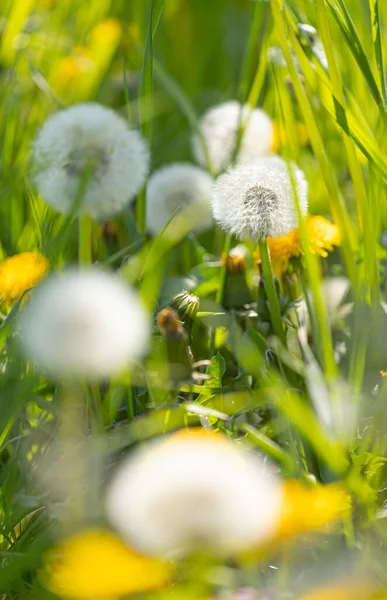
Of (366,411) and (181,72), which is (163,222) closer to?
(366,411)

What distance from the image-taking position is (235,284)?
944 millimetres

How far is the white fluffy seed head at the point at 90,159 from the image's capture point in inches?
37.2

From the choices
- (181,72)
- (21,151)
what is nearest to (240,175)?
(21,151)

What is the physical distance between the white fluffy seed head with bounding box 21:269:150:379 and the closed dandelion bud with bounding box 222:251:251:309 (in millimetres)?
394

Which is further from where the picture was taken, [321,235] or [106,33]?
[106,33]

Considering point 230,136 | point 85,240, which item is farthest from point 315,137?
point 230,136

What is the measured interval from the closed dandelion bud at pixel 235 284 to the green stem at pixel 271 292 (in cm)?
7

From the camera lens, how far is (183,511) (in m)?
0.43

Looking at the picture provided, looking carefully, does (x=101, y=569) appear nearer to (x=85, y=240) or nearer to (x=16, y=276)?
(x=16, y=276)

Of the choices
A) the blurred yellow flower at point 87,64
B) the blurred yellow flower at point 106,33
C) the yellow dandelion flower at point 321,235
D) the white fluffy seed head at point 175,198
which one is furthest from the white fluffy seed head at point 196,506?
the blurred yellow flower at point 106,33

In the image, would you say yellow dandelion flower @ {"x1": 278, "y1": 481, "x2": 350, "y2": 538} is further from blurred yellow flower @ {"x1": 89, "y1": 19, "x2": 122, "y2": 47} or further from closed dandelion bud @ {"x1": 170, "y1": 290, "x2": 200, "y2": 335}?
blurred yellow flower @ {"x1": 89, "y1": 19, "x2": 122, "y2": 47}

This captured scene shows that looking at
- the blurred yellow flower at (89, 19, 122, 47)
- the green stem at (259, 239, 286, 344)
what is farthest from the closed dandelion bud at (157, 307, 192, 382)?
the blurred yellow flower at (89, 19, 122, 47)

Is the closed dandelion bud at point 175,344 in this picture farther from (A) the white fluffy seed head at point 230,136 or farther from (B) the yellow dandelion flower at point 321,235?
(A) the white fluffy seed head at point 230,136

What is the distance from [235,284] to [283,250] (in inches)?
3.0
